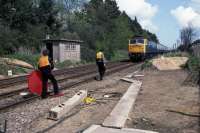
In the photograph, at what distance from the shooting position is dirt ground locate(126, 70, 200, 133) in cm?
919

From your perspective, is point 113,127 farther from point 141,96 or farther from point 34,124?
point 141,96

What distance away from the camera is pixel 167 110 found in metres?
11.0

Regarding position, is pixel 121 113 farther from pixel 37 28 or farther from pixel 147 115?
pixel 37 28

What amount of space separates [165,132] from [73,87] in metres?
9.91

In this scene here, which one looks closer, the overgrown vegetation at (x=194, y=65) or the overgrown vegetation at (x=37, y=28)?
the overgrown vegetation at (x=194, y=65)

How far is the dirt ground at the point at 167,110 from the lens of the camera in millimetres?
9188

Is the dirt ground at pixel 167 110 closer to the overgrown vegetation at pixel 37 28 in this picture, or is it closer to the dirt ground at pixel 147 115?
the dirt ground at pixel 147 115

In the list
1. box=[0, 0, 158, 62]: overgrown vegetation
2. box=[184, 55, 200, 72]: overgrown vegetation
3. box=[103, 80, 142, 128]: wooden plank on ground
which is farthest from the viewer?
box=[0, 0, 158, 62]: overgrown vegetation

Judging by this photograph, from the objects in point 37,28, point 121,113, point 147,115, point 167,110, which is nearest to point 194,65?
point 167,110

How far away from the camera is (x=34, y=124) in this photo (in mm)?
9945

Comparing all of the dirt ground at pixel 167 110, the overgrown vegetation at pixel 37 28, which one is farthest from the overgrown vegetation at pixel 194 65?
the overgrown vegetation at pixel 37 28

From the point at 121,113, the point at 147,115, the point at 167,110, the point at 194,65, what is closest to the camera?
the point at 121,113

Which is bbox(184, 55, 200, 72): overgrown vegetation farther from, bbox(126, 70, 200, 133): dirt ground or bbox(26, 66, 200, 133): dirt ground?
bbox(26, 66, 200, 133): dirt ground

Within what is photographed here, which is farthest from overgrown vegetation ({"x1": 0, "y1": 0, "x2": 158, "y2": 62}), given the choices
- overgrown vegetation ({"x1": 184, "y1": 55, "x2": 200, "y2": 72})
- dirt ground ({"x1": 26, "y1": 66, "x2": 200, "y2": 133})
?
dirt ground ({"x1": 26, "y1": 66, "x2": 200, "y2": 133})
